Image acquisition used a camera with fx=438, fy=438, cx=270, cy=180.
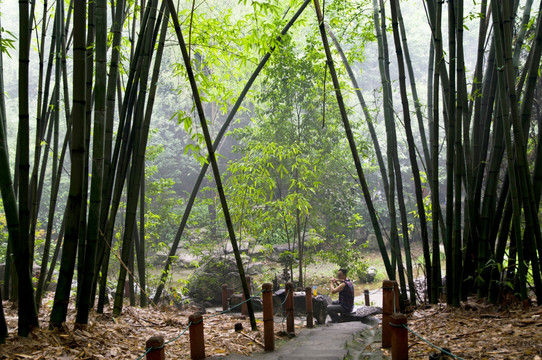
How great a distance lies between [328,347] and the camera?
2703 millimetres

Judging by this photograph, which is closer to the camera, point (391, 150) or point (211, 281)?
point (391, 150)

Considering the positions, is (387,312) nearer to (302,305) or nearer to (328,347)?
(328,347)

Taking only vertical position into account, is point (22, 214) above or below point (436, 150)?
below

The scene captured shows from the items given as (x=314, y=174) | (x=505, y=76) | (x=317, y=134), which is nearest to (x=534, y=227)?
(x=505, y=76)

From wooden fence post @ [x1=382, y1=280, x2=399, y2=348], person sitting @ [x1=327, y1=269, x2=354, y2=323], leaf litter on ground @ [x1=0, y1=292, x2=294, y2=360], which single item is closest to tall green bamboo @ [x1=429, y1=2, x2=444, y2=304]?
wooden fence post @ [x1=382, y1=280, x2=399, y2=348]

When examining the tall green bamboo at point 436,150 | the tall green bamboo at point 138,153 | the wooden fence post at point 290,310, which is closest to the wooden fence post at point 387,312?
the tall green bamboo at point 436,150

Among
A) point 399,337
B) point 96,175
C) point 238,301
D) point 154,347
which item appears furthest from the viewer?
point 238,301

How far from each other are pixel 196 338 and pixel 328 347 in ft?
3.17

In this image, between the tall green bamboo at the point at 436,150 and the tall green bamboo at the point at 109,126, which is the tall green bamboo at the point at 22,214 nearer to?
the tall green bamboo at the point at 109,126

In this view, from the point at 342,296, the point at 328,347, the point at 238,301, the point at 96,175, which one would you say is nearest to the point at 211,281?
the point at 238,301

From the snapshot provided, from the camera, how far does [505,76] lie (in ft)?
7.86

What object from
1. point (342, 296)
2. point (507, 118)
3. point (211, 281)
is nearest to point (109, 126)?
point (507, 118)

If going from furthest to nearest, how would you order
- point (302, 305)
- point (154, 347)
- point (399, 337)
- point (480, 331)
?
point (302, 305) < point (480, 331) < point (399, 337) < point (154, 347)

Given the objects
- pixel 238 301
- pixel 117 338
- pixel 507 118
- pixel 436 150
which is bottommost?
pixel 238 301
